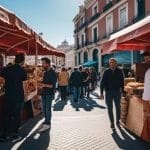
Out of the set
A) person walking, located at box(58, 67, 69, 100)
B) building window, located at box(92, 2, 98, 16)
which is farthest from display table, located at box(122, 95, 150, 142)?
building window, located at box(92, 2, 98, 16)

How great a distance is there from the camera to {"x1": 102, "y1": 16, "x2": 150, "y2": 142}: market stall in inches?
304

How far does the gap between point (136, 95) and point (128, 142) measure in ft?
3.93

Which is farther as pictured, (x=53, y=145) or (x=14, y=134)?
(x=14, y=134)

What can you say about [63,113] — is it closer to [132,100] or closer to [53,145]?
[132,100]

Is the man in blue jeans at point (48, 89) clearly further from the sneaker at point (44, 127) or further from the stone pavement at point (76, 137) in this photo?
the stone pavement at point (76, 137)

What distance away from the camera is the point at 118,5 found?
3691cm

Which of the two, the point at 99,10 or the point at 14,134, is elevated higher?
the point at 99,10

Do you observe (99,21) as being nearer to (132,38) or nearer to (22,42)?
(22,42)

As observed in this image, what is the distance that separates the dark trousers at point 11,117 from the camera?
28.3 ft

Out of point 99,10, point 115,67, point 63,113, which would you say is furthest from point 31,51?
point 99,10

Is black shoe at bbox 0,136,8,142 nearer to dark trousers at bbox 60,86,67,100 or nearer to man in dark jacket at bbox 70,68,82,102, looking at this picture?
man in dark jacket at bbox 70,68,82,102

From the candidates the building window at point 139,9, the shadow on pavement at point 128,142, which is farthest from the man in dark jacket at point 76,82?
the building window at point 139,9

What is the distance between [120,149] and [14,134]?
2.57 m

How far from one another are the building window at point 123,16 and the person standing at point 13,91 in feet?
88.6
